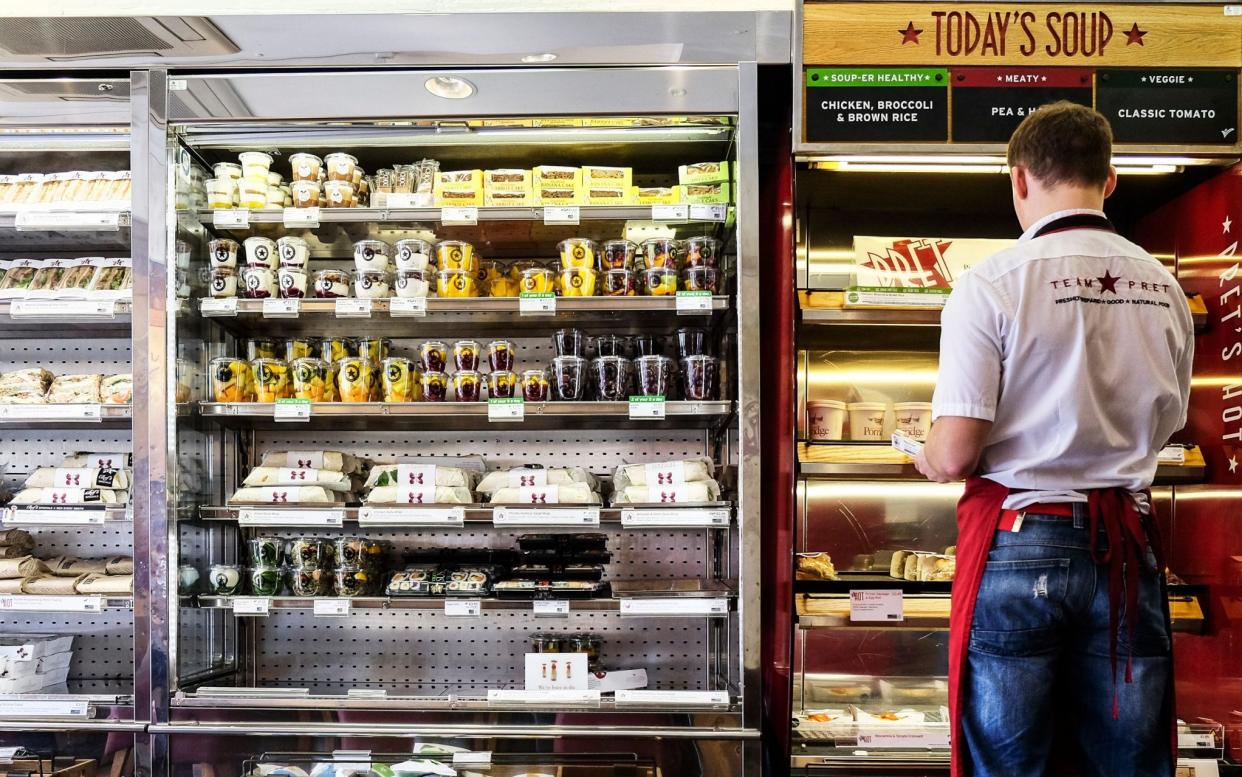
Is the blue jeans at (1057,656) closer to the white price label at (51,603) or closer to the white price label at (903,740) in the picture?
the white price label at (903,740)

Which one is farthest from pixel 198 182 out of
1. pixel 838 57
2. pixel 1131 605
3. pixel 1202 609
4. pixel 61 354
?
pixel 1202 609

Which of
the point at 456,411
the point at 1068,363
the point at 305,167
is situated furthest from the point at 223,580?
the point at 1068,363

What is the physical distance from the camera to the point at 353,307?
110 inches

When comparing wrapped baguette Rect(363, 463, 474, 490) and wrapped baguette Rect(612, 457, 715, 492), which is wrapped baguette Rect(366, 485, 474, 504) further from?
wrapped baguette Rect(612, 457, 715, 492)

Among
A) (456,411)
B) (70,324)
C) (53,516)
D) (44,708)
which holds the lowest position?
(44,708)

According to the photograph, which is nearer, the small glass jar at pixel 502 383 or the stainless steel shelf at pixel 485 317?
the stainless steel shelf at pixel 485 317

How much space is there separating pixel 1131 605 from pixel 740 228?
1448mm

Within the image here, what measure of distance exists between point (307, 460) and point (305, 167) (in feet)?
3.18

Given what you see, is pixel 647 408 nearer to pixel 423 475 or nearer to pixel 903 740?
pixel 423 475

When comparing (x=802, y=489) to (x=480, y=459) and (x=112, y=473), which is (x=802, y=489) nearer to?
(x=480, y=459)

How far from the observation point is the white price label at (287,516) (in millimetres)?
2801

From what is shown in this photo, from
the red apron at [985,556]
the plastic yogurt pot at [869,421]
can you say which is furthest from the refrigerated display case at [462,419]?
the red apron at [985,556]

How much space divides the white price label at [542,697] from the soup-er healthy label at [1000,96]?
2.00 meters

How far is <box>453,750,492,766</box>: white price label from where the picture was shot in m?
2.64
